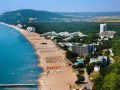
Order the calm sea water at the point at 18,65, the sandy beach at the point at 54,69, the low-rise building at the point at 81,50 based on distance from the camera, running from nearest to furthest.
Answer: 1. the sandy beach at the point at 54,69
2. the calm sea water at the point at 18,65
3. the low-rise building at the point at 81,50

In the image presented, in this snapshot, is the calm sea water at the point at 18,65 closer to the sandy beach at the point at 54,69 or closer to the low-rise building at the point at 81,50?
the sandy beach at the point at 54,69

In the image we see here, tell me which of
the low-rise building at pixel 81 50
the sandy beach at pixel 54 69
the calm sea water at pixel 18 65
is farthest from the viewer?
the low-rise building at pixel 81 50

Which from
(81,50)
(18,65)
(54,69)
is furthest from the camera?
(81,50)

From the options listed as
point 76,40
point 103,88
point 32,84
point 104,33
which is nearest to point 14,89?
point 32,84

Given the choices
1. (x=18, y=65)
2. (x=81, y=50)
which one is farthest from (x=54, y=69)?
(x=81, y=50)

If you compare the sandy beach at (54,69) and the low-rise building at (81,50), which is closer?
the sandy beach at (54,69)

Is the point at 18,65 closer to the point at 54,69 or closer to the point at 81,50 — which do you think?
the point at 54,69

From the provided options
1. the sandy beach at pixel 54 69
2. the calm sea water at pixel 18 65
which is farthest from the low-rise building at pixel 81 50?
the calm sea water at pixel 18 65

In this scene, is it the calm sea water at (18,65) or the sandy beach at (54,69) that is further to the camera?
the calm sea water at (18,65)

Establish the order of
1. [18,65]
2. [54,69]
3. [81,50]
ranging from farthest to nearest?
[81,50] < [18,65] < [54,69]
